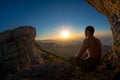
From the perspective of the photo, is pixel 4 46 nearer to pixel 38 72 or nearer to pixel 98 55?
pixel 38 72

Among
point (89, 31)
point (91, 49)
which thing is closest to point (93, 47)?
point (91, 49)

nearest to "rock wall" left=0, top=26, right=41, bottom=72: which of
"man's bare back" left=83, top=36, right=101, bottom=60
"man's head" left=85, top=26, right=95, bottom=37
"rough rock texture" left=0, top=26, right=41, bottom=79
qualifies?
"rough rock texture" left=0, top=26, right=41, bottom=79

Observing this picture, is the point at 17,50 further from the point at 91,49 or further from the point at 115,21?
the point at 115,21

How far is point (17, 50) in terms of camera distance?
47.0 metres

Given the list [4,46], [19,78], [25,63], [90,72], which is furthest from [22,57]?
[90,72]

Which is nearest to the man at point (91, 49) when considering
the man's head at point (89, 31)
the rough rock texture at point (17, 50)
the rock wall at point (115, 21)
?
the man's head at point (89, 31)

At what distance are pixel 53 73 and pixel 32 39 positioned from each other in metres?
33.6

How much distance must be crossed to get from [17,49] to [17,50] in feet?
0.69

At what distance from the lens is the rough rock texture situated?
45094mm

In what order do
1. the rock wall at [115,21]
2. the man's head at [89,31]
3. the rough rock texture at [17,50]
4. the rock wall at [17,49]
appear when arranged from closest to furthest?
the rock wall at [115,21] → the man's head at [89,31] → the rough rock texture at [17,50] → the rock wall at [17,49]

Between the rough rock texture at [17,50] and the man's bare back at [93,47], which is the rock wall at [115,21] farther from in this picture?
the rough rock texture at [17,50]

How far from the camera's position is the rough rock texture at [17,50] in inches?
1775

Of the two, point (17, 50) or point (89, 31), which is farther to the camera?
point (17, 50)

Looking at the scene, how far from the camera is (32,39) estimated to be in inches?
2019
